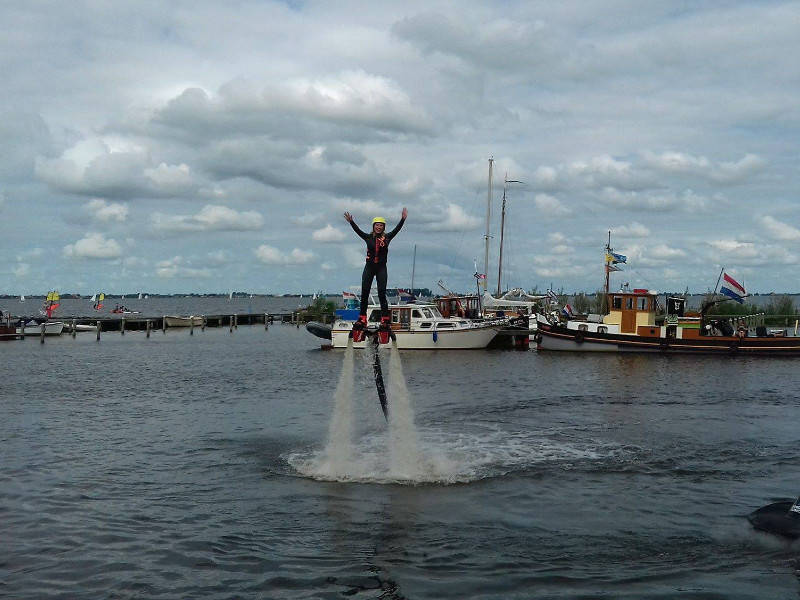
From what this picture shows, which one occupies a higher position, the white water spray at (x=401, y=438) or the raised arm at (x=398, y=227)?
the raised arm at (x=398, y=227)

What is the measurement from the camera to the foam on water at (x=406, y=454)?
17.4 m

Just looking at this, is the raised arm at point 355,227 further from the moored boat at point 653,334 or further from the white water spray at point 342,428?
the moored boat at point 653,334

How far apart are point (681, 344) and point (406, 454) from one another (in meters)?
38.9

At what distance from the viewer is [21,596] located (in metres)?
10.4

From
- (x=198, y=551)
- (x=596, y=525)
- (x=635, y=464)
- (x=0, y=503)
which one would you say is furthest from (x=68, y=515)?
(x=635, y=464)

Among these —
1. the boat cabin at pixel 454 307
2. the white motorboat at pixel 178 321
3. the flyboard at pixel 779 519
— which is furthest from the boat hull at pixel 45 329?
the flyboard at pixel 779 519

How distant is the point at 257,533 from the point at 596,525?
20.3 ft

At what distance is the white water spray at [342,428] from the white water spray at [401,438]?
109 centimetres

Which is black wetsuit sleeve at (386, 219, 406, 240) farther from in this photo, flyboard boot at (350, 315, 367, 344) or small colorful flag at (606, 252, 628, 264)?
small colorful flag at (606, 252, 628, 264)

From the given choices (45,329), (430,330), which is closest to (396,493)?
(430,330)

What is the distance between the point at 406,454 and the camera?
18.6m

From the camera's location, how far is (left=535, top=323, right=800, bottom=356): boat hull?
51344 millimetres

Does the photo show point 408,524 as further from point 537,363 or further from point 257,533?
point 537,363

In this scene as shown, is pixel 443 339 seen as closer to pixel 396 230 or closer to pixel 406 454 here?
pixel 406 454
